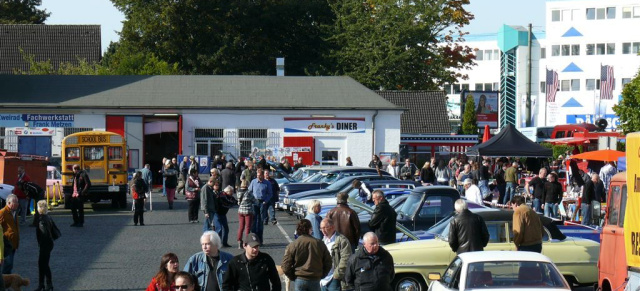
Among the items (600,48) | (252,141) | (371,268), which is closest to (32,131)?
(252,141)

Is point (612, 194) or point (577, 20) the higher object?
point (577, 20)

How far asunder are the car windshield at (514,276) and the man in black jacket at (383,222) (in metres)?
4.38

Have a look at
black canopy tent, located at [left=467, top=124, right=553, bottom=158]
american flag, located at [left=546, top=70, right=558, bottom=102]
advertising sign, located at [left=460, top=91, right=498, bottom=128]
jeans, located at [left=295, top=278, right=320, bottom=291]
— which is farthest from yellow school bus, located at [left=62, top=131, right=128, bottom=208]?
american flag, located at [left=546, top=70, right=558, bottom=102]

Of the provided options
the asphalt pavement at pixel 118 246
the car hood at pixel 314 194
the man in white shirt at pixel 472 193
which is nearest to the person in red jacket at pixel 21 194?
the asphalt pavement at pixel 118 246

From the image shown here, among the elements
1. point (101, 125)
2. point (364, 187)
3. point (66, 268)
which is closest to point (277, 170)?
point (364, 187)

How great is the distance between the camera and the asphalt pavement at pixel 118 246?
18.7 m

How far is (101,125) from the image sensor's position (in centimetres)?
5144

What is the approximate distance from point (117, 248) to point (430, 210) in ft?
22.7

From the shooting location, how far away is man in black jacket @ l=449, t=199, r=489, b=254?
50.4 feet

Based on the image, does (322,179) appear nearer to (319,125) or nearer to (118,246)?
(118,246)

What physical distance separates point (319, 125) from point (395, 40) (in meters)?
17.3

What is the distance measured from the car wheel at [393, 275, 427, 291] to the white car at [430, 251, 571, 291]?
10.1 ft

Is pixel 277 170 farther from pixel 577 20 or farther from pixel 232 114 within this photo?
pixel 577 20

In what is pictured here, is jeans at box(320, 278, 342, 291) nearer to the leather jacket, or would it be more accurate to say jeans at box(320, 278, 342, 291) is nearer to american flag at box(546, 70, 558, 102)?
the leather jacket
